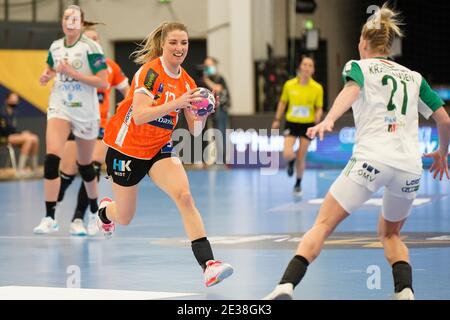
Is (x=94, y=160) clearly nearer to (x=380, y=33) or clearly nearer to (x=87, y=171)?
(x=87, y=171)

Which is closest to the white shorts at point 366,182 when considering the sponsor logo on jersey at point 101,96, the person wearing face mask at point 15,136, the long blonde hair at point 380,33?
the long blonde hair at point 380,33

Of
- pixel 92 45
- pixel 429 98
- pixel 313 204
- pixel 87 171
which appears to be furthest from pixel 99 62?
pixel 429 98

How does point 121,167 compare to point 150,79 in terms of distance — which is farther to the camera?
point 121,167

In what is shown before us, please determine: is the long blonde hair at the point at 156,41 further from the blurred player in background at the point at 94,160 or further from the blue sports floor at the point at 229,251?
the blurred player in background at the point at 94,160

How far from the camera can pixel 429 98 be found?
7.27 meters

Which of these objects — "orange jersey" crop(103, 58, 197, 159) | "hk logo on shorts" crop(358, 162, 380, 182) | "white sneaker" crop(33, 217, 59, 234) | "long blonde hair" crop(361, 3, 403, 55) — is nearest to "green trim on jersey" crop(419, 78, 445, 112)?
"long blonde hair" crop(361, 3, 403, 55)

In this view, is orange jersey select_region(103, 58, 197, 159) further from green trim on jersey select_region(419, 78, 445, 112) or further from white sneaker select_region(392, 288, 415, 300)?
white sneaker select_region(392, 288, 415, 300)

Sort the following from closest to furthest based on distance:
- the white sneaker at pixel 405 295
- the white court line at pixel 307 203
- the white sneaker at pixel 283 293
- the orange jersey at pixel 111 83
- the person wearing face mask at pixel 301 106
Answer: the white sneaker at pixel 283 293 → the white sneaker at pixel 405 295 → the orange jersey at pixel 111 83 → the white court line at pixel 307 203 → the person wearing face mask at pixel 301 106

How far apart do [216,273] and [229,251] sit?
270cm

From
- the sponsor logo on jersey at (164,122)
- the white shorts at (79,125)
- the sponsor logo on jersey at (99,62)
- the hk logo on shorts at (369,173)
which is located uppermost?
the sponsor logo on jersey at (99,62)

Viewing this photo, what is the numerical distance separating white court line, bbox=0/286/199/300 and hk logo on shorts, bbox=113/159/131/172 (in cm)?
101

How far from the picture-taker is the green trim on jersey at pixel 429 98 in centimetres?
725

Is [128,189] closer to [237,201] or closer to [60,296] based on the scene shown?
[60,296]

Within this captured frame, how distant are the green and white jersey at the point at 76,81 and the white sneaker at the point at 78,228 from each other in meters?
1.24
